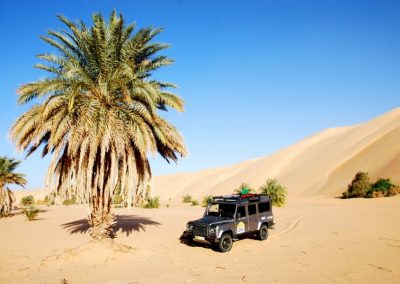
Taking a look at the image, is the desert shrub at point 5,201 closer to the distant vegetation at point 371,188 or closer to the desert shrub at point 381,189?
the distant vegetation at point 371,188

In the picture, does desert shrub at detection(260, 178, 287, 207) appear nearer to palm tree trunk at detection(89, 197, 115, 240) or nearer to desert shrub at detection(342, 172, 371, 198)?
desert shrub at detection(342, 172, 371, 198)

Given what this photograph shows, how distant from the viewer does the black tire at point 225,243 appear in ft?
43.7

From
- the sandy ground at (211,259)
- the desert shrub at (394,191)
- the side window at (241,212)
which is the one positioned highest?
the desert shrub at (394,191)

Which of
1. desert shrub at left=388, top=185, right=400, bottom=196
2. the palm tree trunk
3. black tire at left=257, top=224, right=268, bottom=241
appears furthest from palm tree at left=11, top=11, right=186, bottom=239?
desert shrub at left=388, top=185, right=400, bottom=196

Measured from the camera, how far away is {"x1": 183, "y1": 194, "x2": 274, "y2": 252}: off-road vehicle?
13.4 metres

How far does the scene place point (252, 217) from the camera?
602 inches

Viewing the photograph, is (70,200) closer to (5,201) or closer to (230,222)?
(230,222)

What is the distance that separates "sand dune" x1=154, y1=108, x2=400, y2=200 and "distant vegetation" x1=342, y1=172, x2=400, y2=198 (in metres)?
4.41

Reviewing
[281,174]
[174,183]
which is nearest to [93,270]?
[281,174]

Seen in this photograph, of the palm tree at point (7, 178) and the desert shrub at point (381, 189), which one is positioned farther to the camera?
the desert shrub at point (381, 189)

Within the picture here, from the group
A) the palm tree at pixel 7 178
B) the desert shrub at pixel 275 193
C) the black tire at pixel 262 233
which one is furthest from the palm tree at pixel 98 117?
the desert shrub at pixel 275 193

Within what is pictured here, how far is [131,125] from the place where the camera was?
512 inches

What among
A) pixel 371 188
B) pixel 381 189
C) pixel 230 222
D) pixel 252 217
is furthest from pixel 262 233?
pixel 371 188

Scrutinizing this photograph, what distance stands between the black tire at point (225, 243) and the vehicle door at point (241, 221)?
657 millimetres
